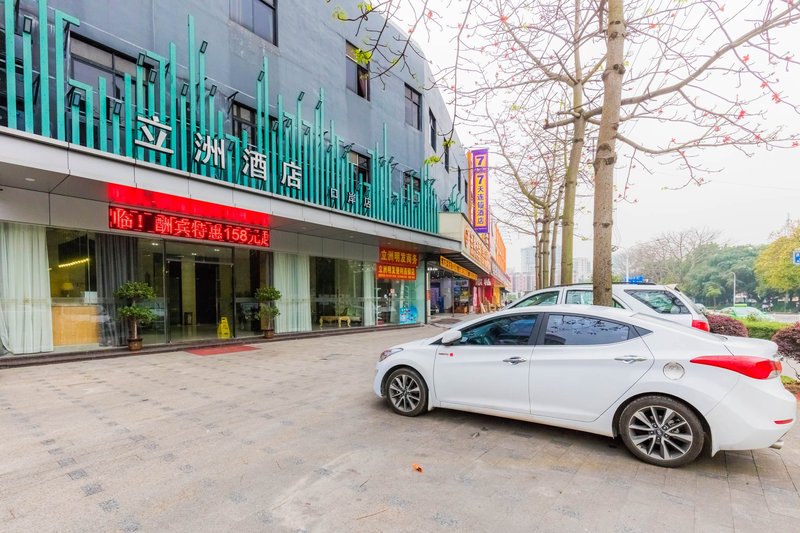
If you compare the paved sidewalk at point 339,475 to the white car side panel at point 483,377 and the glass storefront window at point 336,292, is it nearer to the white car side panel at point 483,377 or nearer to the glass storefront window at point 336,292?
the white car side panel at point 483,377

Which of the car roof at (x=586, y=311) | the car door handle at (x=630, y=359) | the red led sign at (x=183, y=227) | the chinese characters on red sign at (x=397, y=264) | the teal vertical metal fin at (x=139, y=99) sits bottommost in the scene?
the car door handle at (x=630, y=359)

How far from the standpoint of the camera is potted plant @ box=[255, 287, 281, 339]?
38.3ft

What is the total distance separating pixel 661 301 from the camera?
23.3ft

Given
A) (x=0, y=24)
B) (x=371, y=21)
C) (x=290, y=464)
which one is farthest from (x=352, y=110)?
(x=290, y=464)

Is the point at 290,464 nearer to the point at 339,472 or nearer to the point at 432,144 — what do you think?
the point at 339,472

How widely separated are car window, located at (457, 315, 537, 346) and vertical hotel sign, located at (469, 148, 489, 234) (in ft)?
55.3

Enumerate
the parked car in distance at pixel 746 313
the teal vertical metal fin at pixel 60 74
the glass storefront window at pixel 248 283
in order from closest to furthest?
the teal vertical metal fin at pixel 60 74 < the glass storefront window at pixel 248 283 < the parked car in distance at pixel 746 313

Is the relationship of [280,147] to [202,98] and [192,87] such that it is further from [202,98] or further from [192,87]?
[192,87]

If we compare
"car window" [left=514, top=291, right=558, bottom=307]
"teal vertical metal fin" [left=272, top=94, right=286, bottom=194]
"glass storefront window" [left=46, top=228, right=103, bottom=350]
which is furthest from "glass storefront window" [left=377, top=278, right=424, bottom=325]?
"glass storefront window" [left=46, top=228, right=103, bottom=350]

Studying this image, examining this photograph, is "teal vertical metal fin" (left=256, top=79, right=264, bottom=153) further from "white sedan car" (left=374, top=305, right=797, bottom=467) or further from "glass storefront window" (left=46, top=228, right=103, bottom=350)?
"white sedan car" (left=374, top=305, right=797, bottom=467)

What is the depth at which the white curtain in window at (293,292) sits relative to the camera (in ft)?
41.5

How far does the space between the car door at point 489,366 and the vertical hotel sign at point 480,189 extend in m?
16.9

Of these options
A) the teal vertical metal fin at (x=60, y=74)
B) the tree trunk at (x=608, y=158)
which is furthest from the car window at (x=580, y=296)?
the teal vertical metal fin at (x=60, y=74)

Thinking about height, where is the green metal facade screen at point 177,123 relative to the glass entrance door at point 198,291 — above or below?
above
